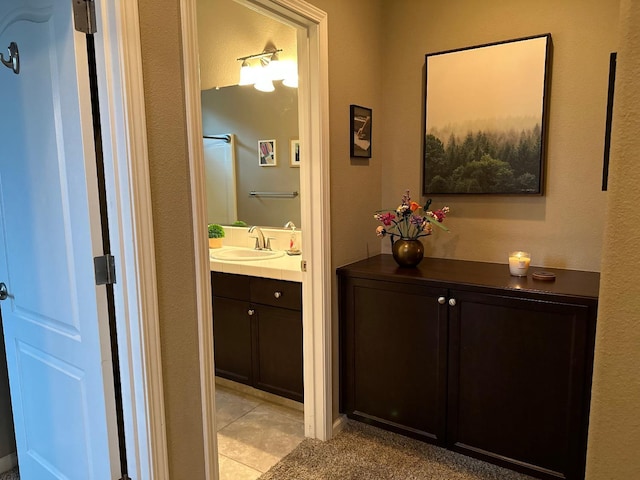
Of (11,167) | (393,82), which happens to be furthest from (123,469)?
(393,82)

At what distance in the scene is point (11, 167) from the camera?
1.73 metres

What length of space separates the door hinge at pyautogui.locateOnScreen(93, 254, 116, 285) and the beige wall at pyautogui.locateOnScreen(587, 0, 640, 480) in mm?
1316

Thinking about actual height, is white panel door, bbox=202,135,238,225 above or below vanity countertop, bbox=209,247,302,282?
above

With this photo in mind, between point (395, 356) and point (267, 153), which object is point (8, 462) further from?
point (267, 153)

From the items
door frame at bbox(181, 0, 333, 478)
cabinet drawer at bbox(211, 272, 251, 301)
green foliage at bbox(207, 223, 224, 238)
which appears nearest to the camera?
door frame at bbox(181, 0, 333, 478)

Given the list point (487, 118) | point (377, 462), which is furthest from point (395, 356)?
point (487, 118)

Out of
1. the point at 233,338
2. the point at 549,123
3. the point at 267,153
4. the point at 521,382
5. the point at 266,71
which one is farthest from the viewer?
the point at 267,153

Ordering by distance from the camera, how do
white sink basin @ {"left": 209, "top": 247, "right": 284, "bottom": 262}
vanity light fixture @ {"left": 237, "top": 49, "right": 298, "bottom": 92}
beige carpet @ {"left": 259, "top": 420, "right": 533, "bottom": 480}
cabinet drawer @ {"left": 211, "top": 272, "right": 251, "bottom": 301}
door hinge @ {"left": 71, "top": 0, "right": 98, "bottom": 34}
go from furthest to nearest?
→ 1. white sink basin @ {"left": 209, "top": 247, "right": 284, "bottom": 262}
2. vanity light fixture @ {"left": 237, "top": 49, "right": 298, "bottom": 92}
3. cabinet drawer @ {"left": 211, "top": 272, "right": 251, "bottom": 301}
4. beige carpet @ {"left": 259, "top": 420, "right": 533, "bottom": 480}
5. door hinge @ {"left": 71, "top": 0, "right": 98, "bottom": 34}

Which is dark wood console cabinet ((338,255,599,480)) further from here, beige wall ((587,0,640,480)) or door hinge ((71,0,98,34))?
door hinge ((71,0,98,34))

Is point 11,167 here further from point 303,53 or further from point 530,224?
point 530,224

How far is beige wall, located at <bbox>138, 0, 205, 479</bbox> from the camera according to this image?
1423 millimetres

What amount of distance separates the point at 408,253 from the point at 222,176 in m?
1.71

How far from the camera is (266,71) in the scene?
313 cm

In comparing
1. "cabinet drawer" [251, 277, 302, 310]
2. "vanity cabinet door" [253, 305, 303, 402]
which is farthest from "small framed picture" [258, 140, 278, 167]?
"vanity cabinet door" [253, 305, 303, 402]
